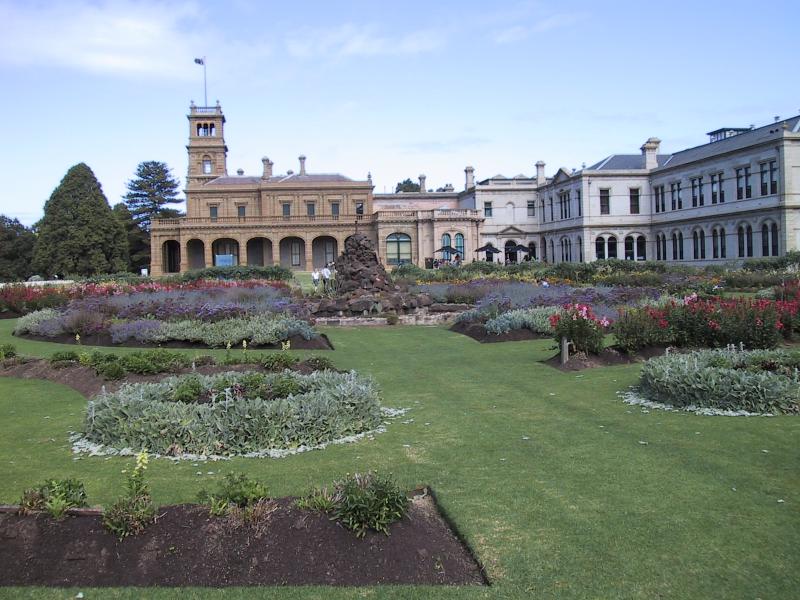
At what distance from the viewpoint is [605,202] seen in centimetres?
6019

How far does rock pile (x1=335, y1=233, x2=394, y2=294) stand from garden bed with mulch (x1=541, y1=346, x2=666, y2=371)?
11983 mm

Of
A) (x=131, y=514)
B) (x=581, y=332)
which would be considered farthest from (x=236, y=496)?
(x=581, y=332)

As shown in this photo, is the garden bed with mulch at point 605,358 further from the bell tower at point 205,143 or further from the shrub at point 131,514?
the bell tower at point 205,143

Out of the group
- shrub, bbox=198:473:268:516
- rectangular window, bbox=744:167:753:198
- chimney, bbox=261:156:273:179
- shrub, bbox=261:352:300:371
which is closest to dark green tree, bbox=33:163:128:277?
chimney, bbox=261:156:273:179

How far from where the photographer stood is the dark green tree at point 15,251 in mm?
66875

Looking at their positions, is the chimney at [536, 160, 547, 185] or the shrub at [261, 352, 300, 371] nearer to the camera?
the shrub at [261, 352, 300, 371]

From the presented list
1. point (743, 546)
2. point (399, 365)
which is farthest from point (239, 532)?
point (399, 365)

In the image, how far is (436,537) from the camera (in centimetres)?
525

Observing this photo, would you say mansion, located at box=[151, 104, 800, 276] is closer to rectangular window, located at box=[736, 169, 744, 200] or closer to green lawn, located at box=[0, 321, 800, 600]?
rectangular window, located at box=[736, 169, 744, 200]

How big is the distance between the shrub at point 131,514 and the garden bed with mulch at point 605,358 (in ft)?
29.5

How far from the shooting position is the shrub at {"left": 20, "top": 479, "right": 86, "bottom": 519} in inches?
198

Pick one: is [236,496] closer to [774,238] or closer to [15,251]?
[774,238]

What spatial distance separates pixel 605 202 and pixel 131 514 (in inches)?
2347

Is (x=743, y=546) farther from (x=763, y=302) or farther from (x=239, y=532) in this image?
(x=763, y=302)
